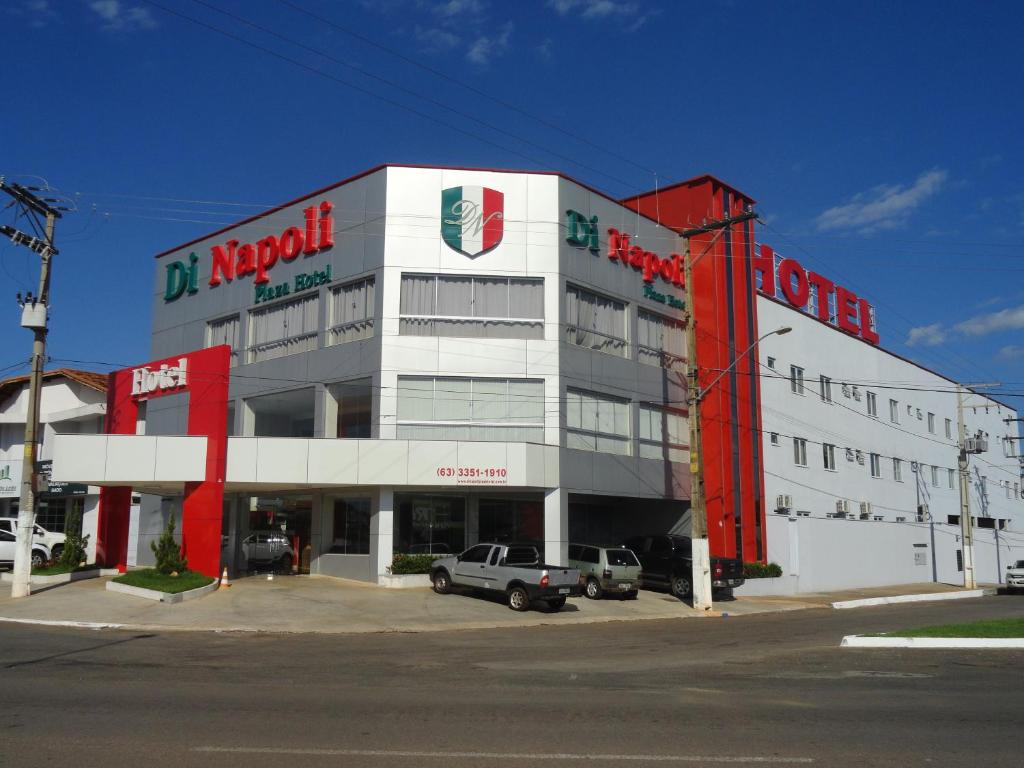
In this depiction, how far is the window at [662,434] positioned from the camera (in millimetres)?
34750

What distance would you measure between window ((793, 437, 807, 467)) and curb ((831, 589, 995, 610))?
751cm

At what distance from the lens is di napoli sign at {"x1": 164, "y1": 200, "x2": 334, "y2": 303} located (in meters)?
33.4

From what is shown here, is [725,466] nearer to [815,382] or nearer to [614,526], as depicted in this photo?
[614,526]

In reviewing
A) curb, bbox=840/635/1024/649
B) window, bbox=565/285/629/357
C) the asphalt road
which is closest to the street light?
window, bbox=565/285/629/357

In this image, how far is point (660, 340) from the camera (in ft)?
119

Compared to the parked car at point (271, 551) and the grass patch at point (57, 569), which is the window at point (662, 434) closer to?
the parked car at point (271, 551)

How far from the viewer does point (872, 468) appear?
48.0 m

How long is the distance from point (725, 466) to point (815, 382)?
10.2 m

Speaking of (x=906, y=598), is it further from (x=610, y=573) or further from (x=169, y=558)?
(x=169, y=558)

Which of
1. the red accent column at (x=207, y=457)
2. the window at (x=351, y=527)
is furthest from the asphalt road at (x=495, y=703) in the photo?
the window at (x=351, y=527)

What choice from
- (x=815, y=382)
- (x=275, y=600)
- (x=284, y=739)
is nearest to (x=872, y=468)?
(x=815, y=382)

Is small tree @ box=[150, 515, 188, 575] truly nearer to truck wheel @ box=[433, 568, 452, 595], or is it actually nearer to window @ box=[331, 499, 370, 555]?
window @ box=[331, 499, 370, 555]

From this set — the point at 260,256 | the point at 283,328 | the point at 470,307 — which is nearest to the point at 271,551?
the point at 283,328

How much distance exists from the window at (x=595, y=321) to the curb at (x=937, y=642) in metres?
16.1
